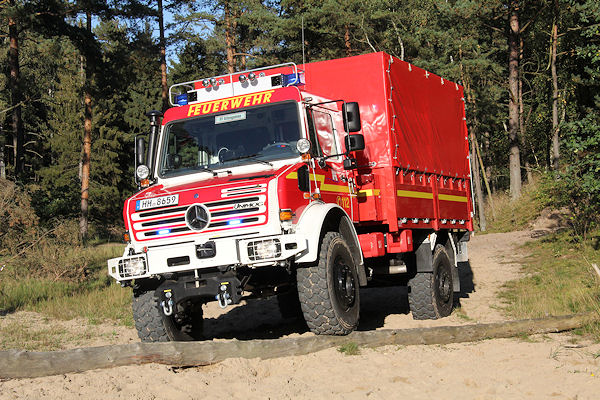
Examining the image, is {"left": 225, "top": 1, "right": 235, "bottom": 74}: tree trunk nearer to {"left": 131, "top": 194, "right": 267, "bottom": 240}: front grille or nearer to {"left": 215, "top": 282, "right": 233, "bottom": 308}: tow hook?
{"left": 131, "top": 194, "right": 267, "bottom": 240}: front grille

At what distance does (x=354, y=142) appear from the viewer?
823 cm

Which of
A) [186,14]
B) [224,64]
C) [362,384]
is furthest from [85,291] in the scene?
[224,64]

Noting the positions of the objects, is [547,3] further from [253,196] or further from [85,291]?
[253,196]

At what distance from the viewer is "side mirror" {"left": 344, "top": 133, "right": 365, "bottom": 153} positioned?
8203 mm

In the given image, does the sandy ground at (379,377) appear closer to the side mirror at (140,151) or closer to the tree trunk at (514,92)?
the side mirror at (140,151)

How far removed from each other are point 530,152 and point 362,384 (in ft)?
133

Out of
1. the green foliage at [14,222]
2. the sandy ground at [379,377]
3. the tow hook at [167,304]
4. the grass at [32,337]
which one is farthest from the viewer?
the green foliage at [14,222]

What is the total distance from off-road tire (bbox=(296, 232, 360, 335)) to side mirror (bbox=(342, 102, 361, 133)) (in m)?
1.33

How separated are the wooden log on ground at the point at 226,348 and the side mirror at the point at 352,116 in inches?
96.3

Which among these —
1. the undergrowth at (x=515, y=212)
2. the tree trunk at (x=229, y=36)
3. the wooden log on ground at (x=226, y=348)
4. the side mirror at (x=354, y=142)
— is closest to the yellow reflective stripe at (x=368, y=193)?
the side mirror at (x=354, y=142)

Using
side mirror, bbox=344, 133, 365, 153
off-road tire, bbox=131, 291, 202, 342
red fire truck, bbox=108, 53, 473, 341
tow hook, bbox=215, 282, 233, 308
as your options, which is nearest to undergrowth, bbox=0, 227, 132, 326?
off-road tire, bbox=131, 291, 202, 342

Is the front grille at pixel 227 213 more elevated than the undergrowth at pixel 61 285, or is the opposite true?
the front grille at pixel 227 213

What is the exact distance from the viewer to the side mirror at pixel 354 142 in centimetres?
820

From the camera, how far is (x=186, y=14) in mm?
33062
